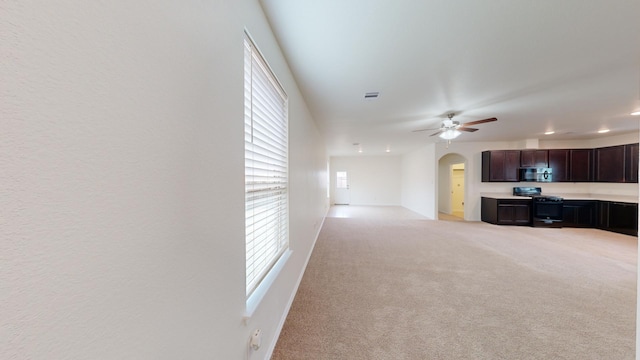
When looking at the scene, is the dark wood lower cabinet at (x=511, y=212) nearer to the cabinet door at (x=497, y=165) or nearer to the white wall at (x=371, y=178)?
the cabinet door at (x=497, y=165)

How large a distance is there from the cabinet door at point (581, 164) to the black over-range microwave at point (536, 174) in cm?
57

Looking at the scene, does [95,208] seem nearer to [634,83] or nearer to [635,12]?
[635,12]

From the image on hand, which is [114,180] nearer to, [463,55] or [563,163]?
[463,55]

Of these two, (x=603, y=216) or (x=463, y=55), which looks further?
(x=603, y=216)

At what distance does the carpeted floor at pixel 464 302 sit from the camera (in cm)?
175

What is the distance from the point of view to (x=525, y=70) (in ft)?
7.61

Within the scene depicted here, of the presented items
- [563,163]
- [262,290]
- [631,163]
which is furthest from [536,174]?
[262,290]

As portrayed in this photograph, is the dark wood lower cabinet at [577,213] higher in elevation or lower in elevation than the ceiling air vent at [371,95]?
lower

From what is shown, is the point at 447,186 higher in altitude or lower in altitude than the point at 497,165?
lower

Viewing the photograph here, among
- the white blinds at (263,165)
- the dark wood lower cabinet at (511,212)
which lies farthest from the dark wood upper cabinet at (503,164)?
the white blinds at (263,165)

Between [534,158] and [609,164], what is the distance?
1506mm

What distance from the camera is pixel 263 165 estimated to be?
1.61 meters

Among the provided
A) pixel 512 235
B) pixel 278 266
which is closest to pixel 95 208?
pixel 278 266

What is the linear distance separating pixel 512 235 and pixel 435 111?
3.76 m
